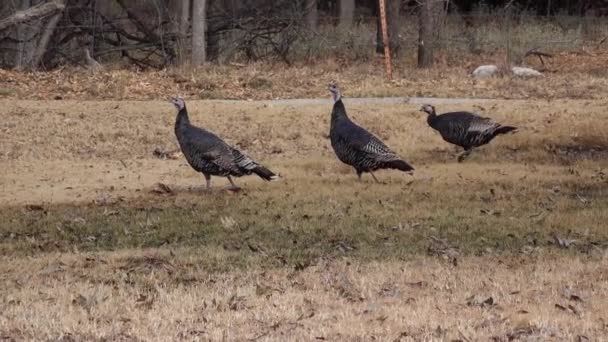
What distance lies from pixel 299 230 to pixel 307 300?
352 centimetres

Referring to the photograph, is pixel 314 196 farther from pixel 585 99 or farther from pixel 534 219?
pixel 585 99

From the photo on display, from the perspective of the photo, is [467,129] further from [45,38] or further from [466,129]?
[45,38]

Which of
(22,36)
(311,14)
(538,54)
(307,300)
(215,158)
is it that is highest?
(307,300)

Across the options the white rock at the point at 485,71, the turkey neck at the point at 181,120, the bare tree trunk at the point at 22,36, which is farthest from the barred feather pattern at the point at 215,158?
the bare tree trunk at the point at 22,36

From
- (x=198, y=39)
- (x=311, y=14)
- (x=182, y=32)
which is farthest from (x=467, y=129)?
(x=311, y=14)

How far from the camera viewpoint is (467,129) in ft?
51.7

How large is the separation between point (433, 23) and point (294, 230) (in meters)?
17.5

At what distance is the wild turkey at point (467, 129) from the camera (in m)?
15.8

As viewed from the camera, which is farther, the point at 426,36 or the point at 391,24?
the point at 391,24

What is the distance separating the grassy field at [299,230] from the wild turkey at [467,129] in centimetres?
41

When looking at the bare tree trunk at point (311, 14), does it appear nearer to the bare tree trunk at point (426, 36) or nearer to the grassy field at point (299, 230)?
the bare tree trunk at point (426, 36)

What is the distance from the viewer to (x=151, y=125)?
19.2 meters

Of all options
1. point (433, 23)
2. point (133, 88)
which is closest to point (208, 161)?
point (133, 88)

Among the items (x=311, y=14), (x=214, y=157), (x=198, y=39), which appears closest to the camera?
(x=214, y=157)
